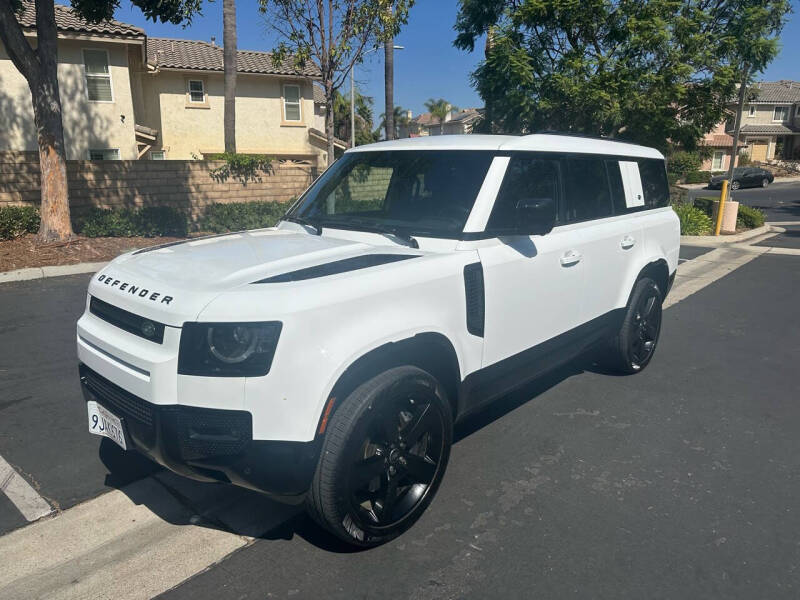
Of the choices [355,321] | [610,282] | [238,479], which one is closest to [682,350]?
[610,282]

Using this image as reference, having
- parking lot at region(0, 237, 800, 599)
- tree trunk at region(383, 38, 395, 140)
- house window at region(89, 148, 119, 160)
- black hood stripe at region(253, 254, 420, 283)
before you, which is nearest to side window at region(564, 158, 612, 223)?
parking lot at region(0, 237, 800, 599)

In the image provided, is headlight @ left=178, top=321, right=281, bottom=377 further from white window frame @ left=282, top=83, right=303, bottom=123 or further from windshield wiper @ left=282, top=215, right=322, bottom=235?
white window frame @ left=282, top=83, right=303, bottom=123

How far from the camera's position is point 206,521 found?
10.4ft

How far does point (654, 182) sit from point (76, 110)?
19.8 metres

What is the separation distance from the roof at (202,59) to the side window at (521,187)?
2312cm

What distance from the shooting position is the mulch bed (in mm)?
10320

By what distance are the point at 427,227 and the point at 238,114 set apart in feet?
82.3

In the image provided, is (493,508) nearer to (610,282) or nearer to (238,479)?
(238,479)

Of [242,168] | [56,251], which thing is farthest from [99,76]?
[56,251]

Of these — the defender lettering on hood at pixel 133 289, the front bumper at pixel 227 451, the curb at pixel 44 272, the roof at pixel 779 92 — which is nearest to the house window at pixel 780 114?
the roof at pixel 779 92

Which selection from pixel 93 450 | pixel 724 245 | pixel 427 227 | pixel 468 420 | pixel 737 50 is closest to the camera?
pixel 427 227

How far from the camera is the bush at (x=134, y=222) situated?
12.7m

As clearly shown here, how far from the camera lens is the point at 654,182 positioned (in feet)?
18.2

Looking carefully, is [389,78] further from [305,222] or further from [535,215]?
[535,215]
